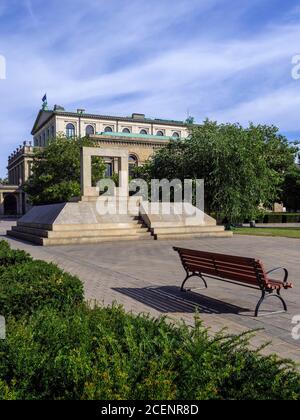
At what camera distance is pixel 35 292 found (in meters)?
4.88

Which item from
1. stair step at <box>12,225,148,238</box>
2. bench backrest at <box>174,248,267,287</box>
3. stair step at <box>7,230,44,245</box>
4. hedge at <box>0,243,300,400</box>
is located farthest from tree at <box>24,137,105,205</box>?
hedge at <box>0,243,300,400</box>

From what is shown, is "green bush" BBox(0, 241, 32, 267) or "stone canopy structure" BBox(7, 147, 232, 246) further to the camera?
"stone canopy structure" BBox(7, 147, 232, 246)

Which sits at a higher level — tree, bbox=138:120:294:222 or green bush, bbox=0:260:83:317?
tree, bbox=138:120:294:222

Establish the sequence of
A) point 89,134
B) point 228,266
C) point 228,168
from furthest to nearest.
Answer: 1. point 89,134
2. point 228,168
3. point 228,266

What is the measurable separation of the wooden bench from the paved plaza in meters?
0.35

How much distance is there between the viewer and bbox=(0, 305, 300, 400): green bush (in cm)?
260

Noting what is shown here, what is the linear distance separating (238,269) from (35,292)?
3195mm

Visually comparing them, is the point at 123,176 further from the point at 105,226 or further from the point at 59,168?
the point at 59,168

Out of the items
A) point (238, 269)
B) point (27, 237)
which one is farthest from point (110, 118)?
point (238, 269)

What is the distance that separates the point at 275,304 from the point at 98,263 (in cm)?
596

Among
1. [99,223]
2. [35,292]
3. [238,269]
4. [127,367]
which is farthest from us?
[99,223]

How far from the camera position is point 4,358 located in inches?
117

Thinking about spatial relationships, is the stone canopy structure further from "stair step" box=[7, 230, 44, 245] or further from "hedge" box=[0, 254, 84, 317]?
"hedge" box=[0, 254, 84, 317]

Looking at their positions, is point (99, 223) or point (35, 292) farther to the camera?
point (99, 223)
